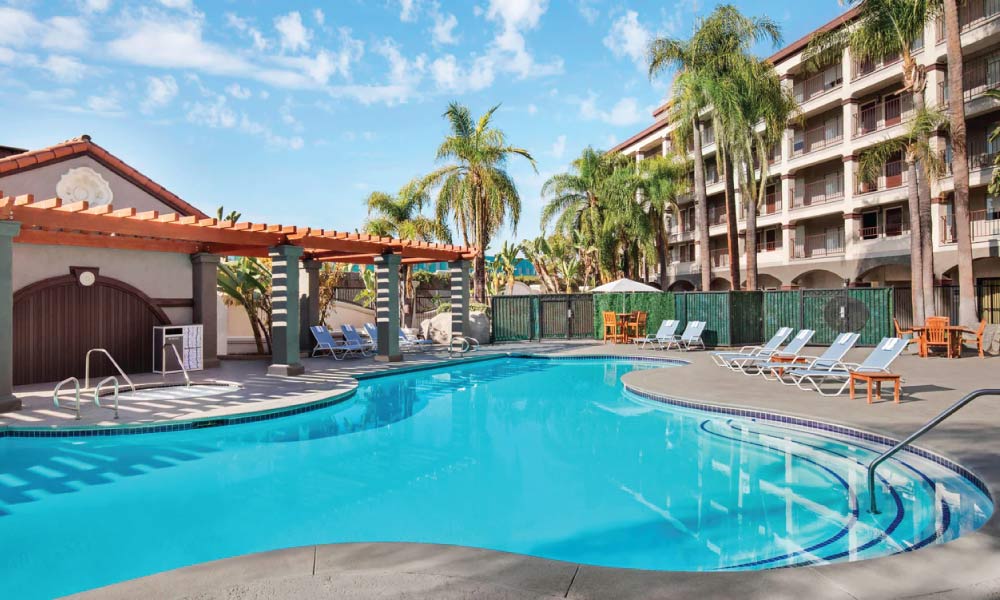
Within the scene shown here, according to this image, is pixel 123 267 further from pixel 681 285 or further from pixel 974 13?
pixel 681 285

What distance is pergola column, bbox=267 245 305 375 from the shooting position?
13.1 m

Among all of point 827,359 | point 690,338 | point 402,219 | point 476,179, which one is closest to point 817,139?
point 690,338

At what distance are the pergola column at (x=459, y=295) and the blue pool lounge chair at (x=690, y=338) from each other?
6.83 metres

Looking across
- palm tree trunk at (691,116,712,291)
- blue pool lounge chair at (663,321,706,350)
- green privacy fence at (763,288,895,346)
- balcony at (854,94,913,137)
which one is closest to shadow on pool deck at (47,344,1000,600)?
blue pool lounge chair at (663,321,706,350)

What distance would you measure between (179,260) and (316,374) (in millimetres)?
5023

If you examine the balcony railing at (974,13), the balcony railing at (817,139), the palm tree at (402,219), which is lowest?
the palm tree at (402,219)

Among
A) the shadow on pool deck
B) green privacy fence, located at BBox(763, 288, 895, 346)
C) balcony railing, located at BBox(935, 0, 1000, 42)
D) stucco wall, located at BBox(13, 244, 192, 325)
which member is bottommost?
the shadow on pool deck

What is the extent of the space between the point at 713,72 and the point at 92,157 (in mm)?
20235

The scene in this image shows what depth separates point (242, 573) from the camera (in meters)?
3.44

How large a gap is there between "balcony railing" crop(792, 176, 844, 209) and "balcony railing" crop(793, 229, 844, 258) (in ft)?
5.54

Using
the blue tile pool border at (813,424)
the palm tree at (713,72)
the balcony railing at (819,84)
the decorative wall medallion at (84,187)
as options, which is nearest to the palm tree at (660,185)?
the palm tree at (713,72)

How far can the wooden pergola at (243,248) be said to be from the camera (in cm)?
912

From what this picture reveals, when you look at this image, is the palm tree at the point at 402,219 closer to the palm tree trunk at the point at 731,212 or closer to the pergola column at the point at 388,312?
the pergola column at the point at 388,312

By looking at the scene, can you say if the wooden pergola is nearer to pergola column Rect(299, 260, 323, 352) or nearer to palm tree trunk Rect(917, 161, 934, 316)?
pergola column Rect(299, 260, 323, 352)
